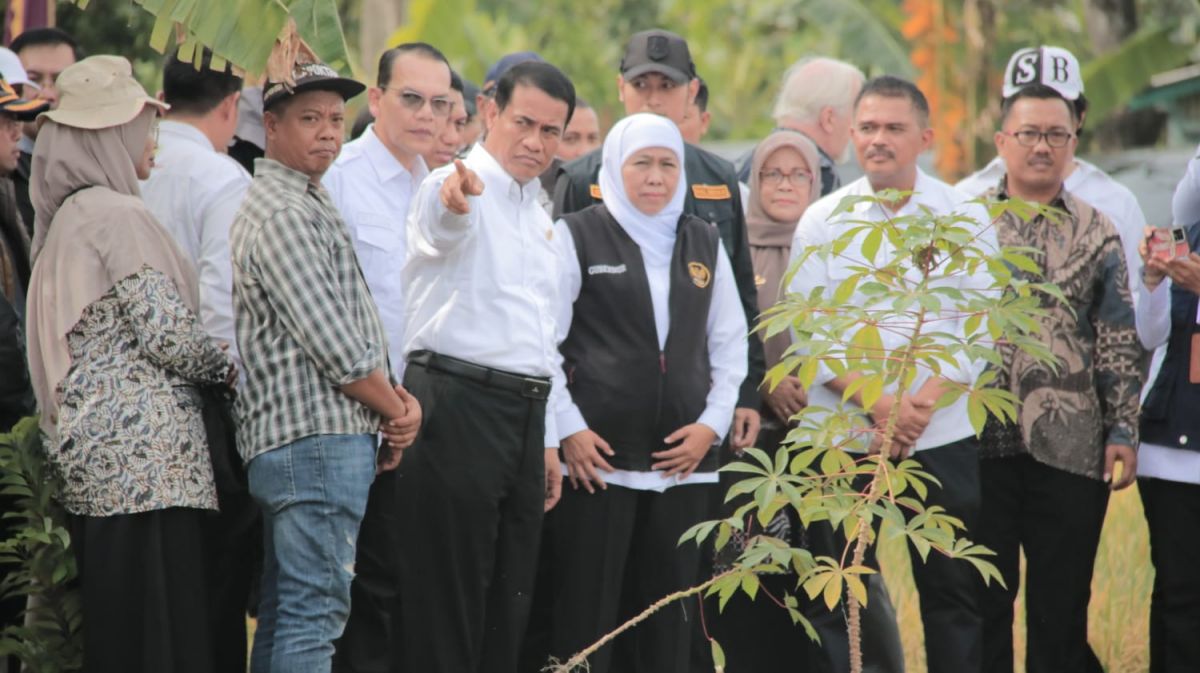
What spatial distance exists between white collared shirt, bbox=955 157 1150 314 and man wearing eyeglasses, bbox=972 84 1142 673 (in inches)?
11.5

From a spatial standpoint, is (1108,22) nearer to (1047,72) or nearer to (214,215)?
(1047,72)

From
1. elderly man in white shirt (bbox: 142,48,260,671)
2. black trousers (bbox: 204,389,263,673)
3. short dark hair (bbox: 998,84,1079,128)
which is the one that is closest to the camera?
black trousers (bbox: 204,389,263,673)

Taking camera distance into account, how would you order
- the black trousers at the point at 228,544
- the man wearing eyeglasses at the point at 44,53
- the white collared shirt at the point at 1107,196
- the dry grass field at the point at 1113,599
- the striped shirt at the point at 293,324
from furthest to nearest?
the dry grass field at the point at 1113,599
the man wearing eyeglasses at the point at 44,53
the white collared shirt at the point at 1107,196
the black trousers at the point at 228,544
the striped shirt at the point at 293,324

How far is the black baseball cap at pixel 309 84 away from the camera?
193 inches

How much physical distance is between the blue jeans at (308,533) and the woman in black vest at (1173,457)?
316 cm

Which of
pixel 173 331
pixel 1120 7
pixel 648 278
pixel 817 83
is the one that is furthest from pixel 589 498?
pixel 1120 7

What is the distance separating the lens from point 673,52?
660 cm

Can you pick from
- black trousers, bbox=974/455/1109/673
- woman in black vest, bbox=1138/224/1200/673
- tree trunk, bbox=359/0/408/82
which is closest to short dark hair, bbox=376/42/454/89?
black trousers, bbox=974/455/1109/673

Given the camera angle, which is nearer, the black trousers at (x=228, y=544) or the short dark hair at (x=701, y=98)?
the black trousers at (x=228, y=544)

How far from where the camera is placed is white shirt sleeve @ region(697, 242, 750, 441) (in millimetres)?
5723

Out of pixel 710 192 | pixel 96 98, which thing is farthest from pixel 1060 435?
pixel 96 98

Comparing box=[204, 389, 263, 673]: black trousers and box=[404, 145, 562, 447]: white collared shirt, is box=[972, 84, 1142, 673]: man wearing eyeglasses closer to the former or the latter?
box=[404, 145, 562, 447]: white collared shirt

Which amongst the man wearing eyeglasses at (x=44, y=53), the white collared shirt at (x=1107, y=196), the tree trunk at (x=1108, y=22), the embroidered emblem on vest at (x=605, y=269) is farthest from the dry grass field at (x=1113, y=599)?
the tree trunk at (x=1108, y=22)

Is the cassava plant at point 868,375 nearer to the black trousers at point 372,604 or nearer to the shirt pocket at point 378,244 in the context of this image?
the black trousers at point 372,604
